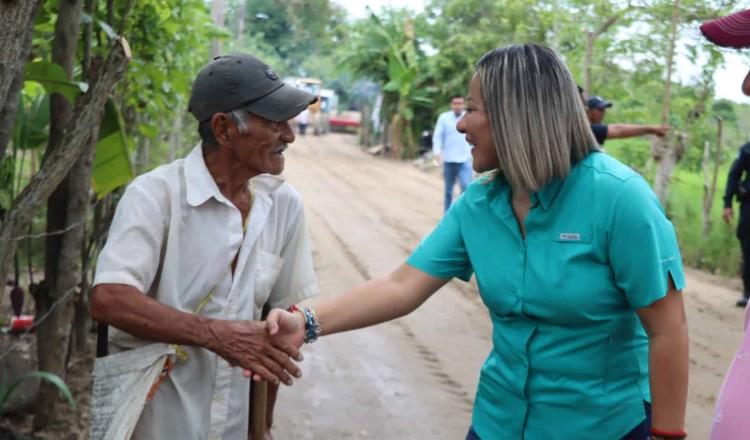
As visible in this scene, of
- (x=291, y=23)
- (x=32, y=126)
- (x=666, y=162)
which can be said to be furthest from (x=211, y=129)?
(x=291, y=23)

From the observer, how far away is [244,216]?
120 inches

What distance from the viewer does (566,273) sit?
103 inches

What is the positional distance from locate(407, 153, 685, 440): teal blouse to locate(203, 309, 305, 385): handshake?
60 centimetres

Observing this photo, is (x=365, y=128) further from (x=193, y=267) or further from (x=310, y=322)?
(x=193, y=267)

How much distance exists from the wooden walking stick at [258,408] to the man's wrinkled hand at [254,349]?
16 centimetres

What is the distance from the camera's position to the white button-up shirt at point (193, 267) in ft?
9.09

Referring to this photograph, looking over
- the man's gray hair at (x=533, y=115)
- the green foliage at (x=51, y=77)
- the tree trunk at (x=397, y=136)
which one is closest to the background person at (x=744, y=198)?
the green foliage at (x=51, y=77)

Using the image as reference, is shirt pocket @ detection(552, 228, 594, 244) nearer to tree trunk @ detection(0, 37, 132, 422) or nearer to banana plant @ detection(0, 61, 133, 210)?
tree trunk @ detection(0, 37, 132, 422)

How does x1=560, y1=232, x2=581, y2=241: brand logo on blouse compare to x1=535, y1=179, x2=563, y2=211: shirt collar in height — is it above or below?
below

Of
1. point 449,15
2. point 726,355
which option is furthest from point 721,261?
point 449,15

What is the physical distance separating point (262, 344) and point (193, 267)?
29cm

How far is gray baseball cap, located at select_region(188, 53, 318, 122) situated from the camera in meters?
2.92

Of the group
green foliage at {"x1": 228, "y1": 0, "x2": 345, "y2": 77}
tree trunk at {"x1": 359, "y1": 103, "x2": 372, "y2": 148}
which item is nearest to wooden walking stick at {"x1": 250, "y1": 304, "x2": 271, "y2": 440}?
green foliage at {"x1": 228, "y1": 0, "x2": 345, "y2": 77}

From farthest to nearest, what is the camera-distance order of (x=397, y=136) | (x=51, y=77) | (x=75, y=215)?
(x=397, y=136), (x=75, y=215), (x=51, y=77)
